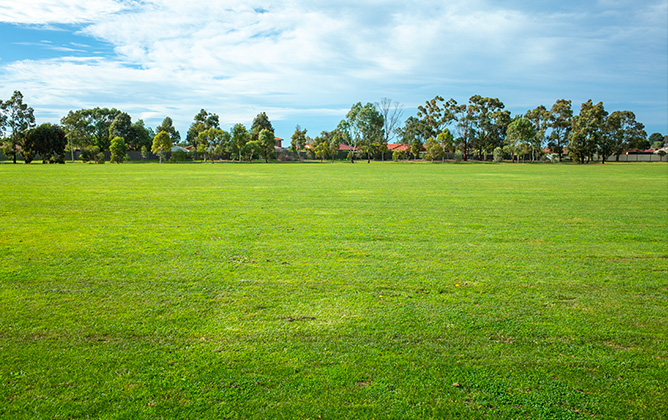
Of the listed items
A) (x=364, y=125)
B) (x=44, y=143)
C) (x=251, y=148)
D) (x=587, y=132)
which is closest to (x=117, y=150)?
(x=44, y=143)

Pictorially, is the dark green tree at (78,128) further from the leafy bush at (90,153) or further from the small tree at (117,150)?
the small tree at (117,150)

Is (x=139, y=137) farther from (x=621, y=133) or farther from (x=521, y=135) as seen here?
(x=621, y=133)

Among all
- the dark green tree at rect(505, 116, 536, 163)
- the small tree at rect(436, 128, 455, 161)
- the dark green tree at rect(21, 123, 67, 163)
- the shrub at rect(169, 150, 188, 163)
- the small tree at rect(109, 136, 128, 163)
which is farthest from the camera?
the small tree at rect(436, 128, 455, 161)

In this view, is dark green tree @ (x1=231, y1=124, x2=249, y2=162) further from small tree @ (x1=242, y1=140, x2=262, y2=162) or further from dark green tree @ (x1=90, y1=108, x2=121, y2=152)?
dark green tree @ (x1=90, y1=108, x2=121, y2=152)

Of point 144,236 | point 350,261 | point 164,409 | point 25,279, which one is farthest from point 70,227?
point 164,409

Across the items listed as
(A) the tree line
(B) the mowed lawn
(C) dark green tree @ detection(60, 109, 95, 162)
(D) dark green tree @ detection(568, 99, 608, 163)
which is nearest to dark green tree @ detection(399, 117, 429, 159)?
(A) the tree line

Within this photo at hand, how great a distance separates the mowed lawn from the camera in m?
2.77

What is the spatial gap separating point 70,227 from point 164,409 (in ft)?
24.1

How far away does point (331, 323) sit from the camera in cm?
390

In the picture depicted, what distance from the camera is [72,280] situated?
5.08m

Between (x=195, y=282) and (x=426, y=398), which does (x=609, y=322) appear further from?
(x=195, y=282)

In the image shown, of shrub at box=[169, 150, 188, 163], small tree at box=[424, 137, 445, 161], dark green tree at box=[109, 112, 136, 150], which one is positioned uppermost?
dark green tree at box=[109, 112, 136, 150]

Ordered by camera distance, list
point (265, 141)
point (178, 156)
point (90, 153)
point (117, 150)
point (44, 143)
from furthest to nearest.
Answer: point (265, 141) < point (178, 156) < point (90, 153) < point (117, 150) < point (44, 143)

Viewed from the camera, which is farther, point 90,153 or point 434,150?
point 434,150
